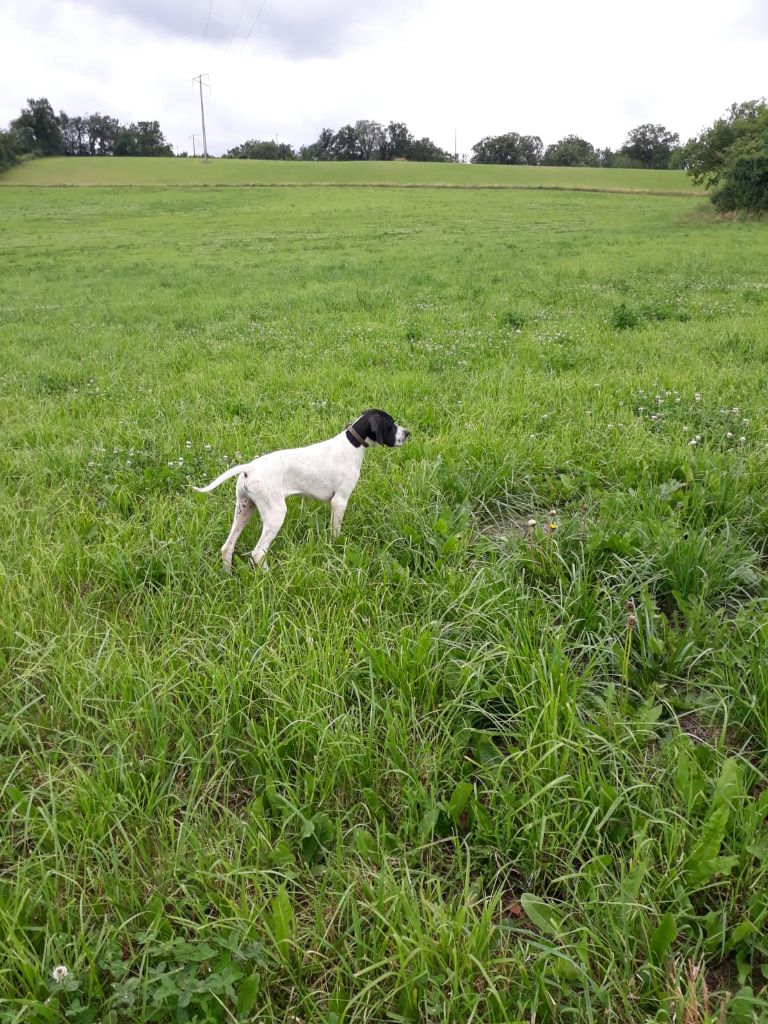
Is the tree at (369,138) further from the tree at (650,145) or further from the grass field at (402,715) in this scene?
the grass field at (402,715)

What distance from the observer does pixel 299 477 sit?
3914 millimetres

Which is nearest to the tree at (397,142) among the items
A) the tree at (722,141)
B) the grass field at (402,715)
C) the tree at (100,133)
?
the tree at (100,133)

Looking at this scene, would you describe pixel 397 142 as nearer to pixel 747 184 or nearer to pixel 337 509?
pixel 747 184

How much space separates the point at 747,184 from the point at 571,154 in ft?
312

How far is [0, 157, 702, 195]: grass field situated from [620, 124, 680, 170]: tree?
124ft

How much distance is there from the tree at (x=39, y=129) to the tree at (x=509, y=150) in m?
73.0

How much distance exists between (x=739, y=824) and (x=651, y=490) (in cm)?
251

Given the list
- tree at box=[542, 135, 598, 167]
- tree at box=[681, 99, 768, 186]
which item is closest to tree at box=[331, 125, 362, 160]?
tree at box=[542, 135, 598, 167]

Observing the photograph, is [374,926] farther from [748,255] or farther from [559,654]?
[748,255]

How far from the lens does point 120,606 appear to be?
351cm

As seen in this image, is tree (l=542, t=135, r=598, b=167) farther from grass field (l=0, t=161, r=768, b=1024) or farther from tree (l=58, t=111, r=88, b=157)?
grass field (l=0, t=161, r=768, b=1024)

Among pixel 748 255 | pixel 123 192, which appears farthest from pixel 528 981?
pixel 123 192

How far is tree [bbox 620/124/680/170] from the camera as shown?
98.3 m

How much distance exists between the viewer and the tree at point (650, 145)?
9831 cm
